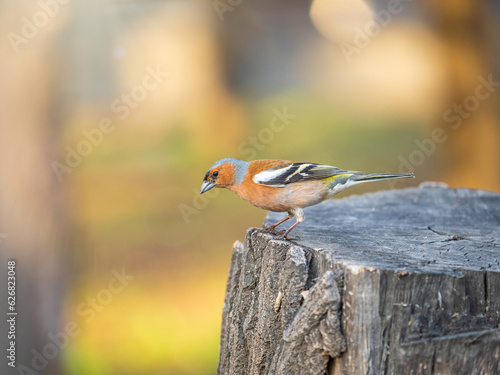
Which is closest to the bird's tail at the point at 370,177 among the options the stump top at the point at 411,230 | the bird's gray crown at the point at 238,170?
the stump top at the point at 411,230

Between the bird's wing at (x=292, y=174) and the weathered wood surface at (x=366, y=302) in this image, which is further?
the bird's wing at (x=292, y=174)

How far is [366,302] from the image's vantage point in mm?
2502

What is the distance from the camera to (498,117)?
9820 millimetres

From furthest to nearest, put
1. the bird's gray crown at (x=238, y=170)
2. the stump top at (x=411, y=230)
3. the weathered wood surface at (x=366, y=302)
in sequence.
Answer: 1. the bird's gray crown at (x=238, y=170)
2. the stump top at (x=411, y=230)
3. the weathered wood surface at (x=366, y=302)

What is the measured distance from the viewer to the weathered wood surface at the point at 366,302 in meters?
2.49

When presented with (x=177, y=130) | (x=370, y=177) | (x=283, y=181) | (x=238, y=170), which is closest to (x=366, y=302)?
(x=283, y=181)

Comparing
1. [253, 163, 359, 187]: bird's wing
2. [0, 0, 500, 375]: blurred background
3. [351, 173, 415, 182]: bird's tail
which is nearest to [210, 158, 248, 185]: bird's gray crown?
[253, 163, 359, 187]: bird's wing

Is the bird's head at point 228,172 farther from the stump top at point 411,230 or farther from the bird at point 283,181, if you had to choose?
the stump top at point 411,230

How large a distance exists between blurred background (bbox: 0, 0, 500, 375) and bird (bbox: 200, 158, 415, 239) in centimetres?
376

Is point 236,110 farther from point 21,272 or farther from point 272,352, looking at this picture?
point 272,352

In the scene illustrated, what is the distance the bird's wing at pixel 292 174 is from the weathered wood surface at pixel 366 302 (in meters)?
0.37

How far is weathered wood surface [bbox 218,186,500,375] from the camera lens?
98.0 inches

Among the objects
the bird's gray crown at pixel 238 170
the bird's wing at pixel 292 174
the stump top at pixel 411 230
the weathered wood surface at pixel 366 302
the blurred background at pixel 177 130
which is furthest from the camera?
the blurred background at pixel 177 130

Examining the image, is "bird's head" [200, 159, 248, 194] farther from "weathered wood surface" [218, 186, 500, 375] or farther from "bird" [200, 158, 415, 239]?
"weathered wood surface" [218, 186, 500, 375]
